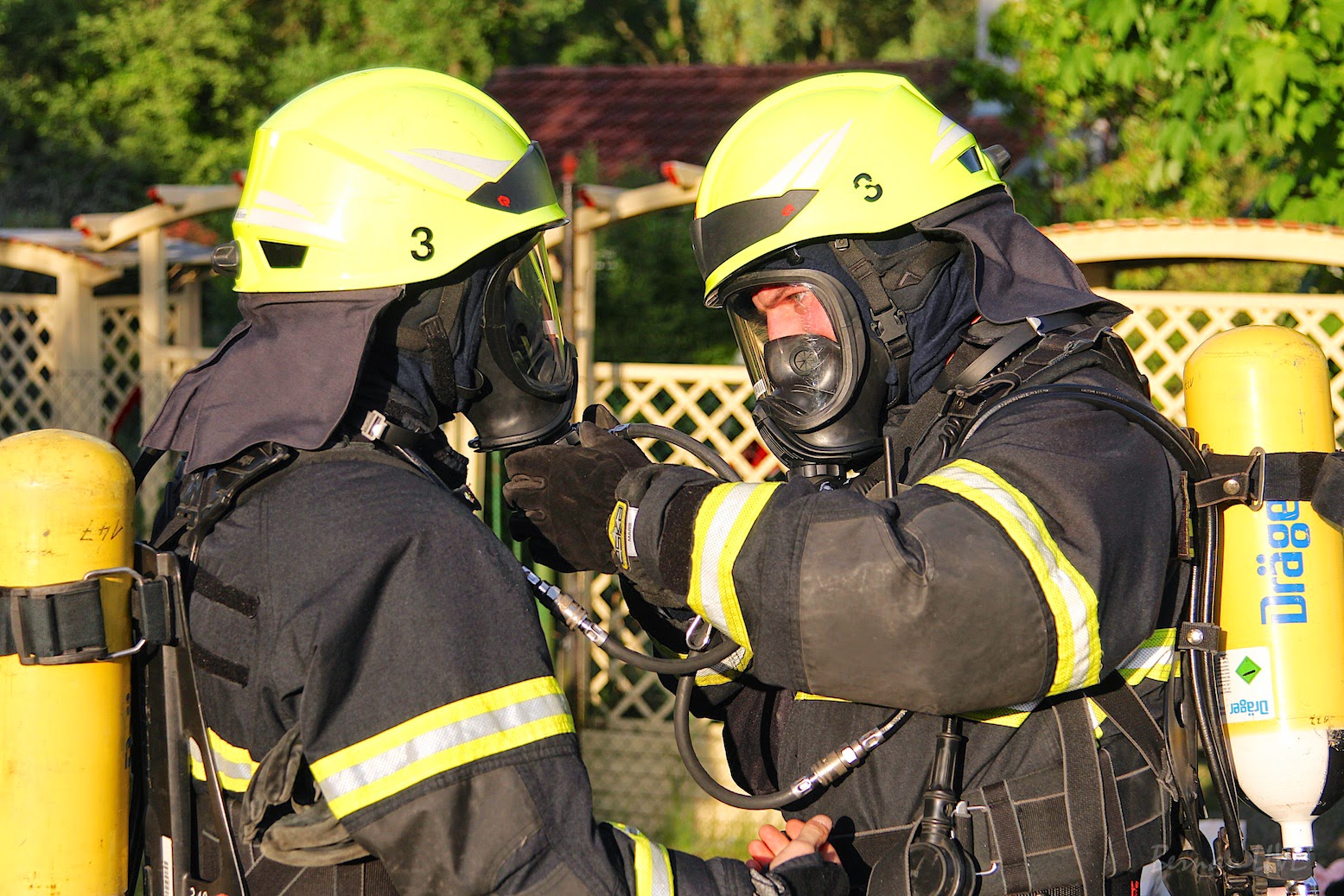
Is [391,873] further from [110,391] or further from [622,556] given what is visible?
[110,391]

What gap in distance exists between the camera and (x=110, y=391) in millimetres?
9891

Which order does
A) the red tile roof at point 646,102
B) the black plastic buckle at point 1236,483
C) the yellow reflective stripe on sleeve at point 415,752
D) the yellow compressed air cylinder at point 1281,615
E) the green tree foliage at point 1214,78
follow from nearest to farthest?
the yellow reflective stripe on sleeve at point 415,752, the black plastic buckle at point 1236,483, the yellow compressed air cylinder at point 1281,615, the green tree foliage at point 1214,78, the red tile roof at point 646,102

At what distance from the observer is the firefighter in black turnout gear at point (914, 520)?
5.94 ft

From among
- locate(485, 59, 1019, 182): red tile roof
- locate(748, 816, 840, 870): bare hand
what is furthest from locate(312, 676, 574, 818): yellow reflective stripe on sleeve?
locate(485, 59, 1019, 182): red tile roof

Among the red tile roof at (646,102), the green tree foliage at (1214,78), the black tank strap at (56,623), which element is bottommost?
the black tank strap at (56,623)

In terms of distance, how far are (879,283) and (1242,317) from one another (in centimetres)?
484

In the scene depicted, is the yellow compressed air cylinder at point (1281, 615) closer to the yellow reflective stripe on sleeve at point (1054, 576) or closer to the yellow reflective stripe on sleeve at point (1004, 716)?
the yellow reflective stripe on sleeve at point (1004, 716)

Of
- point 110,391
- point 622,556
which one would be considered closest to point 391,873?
point 622,556

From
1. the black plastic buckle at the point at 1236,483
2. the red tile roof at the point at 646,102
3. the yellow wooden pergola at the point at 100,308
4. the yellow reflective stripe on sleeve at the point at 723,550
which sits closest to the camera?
the yellow reflective stripe on sleeve at the point at 723,550

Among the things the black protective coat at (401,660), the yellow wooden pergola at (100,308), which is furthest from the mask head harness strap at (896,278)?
the yellow wooden pergola at (100,308)

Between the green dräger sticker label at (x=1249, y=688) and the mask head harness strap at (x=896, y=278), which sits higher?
the mask head harness strap at (x=896, y=278)

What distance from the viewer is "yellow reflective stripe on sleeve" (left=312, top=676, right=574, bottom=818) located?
Answer: 66.9 inches

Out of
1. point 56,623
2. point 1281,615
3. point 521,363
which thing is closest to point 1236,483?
point 1281,615

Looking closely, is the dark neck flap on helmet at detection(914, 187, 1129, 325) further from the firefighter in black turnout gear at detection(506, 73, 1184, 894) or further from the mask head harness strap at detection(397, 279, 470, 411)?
the mask head harness strap at detection(397, 279, 470, 411)
